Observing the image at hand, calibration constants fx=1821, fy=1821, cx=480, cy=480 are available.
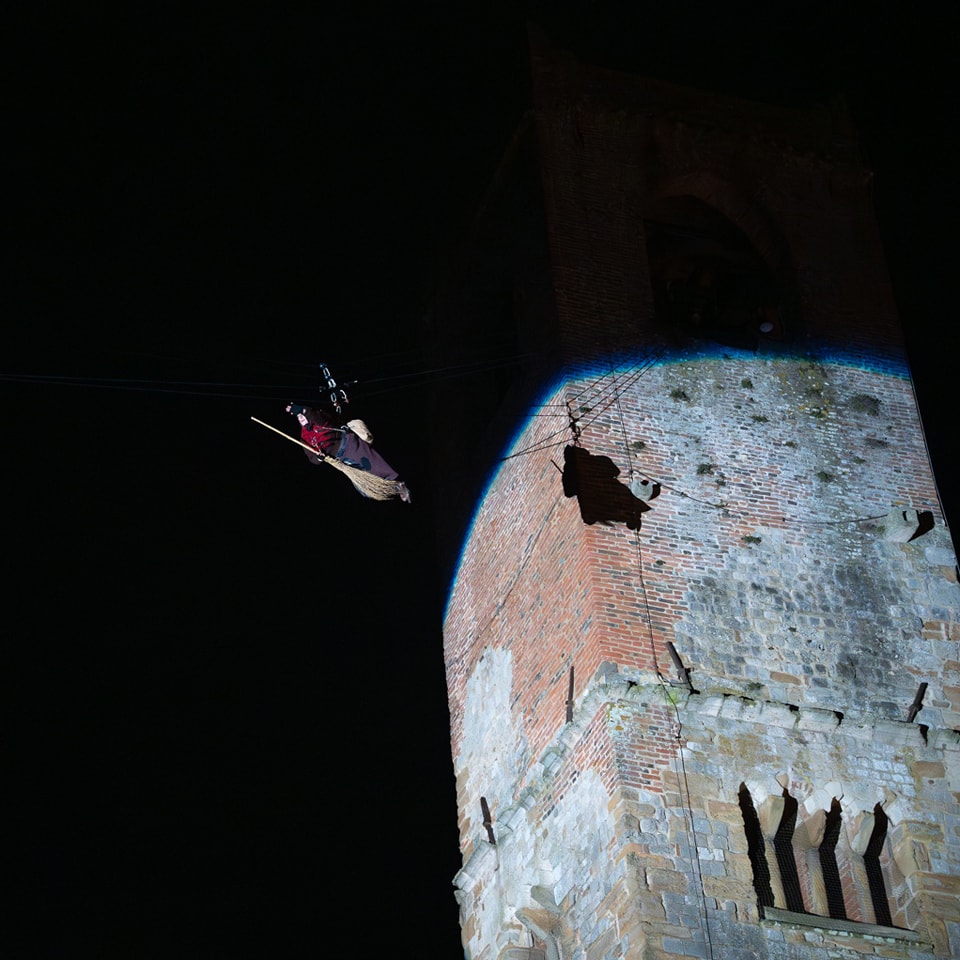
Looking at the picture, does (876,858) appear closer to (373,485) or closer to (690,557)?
(690,557)

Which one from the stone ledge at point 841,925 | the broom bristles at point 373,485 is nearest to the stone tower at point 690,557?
the stone ledge at point 841,925

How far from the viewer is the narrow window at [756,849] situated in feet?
56.5

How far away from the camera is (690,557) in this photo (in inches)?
755

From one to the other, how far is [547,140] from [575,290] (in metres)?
2.46

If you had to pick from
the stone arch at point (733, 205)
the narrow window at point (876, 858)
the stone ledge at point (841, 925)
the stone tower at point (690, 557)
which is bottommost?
the stone ledge at point (841, 925)

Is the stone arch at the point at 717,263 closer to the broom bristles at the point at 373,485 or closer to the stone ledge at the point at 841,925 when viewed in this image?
the broom bristles at the point at 373,485

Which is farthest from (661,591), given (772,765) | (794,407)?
(794,407)

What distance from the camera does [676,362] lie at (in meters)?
21.0

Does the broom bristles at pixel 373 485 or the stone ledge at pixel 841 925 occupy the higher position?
the broom bristles at pixel 373 485

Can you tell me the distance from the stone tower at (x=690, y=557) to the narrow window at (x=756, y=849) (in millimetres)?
36

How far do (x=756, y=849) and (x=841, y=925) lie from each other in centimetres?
106

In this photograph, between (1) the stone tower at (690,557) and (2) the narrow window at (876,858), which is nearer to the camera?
(1) the stone tower at (690,557)

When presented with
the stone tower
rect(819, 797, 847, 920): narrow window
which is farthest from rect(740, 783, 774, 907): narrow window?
rect(819, 797, 847, 920): narrow window

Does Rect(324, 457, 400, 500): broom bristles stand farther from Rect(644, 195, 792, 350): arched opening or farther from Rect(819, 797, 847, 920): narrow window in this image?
Rect(819, 797, 847, 920): narrow window
